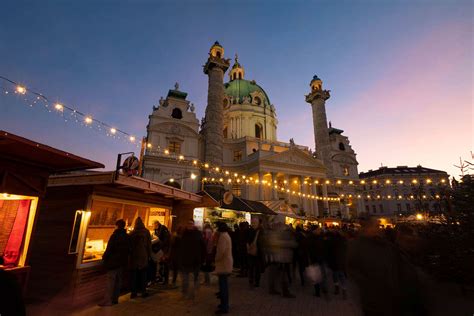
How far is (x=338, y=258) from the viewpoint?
22.9 feet

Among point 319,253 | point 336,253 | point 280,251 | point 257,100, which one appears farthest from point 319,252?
point 257,100

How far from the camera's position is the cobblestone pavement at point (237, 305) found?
5598mm

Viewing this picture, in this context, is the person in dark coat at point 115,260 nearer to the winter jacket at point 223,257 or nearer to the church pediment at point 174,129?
the winter jacket at point 223,257

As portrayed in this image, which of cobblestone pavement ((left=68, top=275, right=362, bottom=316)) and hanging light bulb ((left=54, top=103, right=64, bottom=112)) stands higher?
hanging light bulb ((left=54, top=103, right=64, bottom=112))

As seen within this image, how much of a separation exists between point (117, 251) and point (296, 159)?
1360 inches

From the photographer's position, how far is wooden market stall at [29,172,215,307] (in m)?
6.29

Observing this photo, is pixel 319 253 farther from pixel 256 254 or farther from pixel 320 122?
pixel 320 122

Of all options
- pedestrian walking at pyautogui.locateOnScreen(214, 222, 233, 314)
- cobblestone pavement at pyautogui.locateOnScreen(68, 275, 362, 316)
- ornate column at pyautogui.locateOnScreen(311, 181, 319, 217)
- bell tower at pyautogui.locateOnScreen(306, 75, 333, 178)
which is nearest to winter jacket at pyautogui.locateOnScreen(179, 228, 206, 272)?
pedestrian walking at pyautogui.locateOnScreen(214, 222, 233, 314)

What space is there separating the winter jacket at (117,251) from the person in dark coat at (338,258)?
18.6 feet

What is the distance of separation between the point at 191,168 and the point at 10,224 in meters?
25.8

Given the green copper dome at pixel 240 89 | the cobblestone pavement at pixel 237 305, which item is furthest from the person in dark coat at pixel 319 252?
the green copper dome at pixel 240 89

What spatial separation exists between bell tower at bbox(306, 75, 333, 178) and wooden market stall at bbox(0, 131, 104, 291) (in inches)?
1573

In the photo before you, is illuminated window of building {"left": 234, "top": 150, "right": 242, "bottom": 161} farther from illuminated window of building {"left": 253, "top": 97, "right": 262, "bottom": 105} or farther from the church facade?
illuminated window of building {"left": 253, "top": 97, "right": 262, "bottom": 105}

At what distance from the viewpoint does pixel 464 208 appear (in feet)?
24.3
